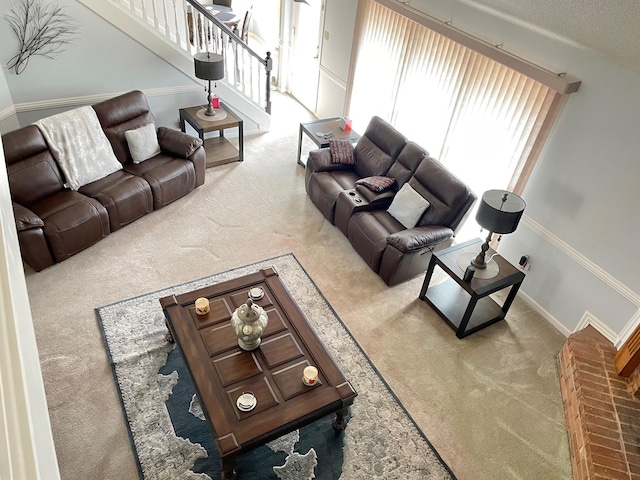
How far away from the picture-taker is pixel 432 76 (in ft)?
17.0

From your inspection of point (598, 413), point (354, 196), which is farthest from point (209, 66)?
point (598, 413)

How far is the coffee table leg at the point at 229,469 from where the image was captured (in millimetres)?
2864

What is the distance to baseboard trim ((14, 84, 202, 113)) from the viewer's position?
17.4 feet

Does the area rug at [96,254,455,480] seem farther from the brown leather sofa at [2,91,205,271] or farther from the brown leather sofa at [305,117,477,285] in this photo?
the brown leather sofa at [305,117,477,285]

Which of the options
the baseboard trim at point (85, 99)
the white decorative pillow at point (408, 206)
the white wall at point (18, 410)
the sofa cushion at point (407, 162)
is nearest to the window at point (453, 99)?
the sofa cushion at point (407, 162)

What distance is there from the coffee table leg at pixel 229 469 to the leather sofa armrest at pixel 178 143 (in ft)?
11.9

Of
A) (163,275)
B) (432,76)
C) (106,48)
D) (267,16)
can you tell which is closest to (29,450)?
(163,275)

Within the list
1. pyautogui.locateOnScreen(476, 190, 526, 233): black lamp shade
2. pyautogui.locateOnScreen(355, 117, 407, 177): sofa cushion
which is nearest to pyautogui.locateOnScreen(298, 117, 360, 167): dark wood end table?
pyautogui.locateOnScreen(355, 117, 407, 177): sofa cushion

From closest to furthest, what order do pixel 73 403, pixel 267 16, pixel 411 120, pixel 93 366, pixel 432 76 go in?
pixel 73 403
pixel 93 366
pixel 432 76
pixel 411 120
pixel 267 16

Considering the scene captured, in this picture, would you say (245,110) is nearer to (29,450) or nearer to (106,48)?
(106,48)

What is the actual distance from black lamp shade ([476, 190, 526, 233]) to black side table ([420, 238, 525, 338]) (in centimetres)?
53

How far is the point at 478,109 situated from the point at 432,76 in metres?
0.76

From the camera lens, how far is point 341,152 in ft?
18.3

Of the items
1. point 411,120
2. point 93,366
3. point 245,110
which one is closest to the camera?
point 93,366
